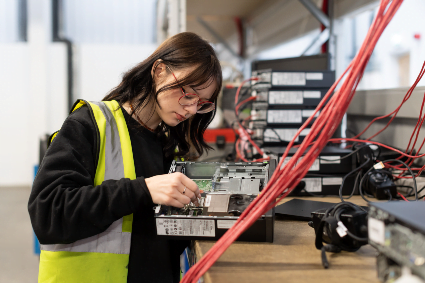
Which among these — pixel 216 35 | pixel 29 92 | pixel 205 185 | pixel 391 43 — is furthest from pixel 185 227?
pixel 29 92

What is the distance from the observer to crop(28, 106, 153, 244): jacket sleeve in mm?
670

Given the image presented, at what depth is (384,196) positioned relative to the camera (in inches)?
40.2

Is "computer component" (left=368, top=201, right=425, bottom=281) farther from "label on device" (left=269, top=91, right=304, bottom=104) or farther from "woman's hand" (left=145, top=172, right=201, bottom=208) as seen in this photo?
"label on device" (left=269, top=91, right=304, bottom=104)

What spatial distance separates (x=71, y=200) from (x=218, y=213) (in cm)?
30

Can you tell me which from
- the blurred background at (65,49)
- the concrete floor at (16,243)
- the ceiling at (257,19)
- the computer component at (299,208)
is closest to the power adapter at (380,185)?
the computer component at (299,208)

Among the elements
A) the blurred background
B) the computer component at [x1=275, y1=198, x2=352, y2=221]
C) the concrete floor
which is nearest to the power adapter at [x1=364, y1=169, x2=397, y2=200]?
the computer component at [x1=275, y1=198, x2=352, y2=221]

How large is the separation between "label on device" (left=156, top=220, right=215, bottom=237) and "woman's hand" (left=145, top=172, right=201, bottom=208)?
0.03m

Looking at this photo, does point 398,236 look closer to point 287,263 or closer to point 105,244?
point 287,263

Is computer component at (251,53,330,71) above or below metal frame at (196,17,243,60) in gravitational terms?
below

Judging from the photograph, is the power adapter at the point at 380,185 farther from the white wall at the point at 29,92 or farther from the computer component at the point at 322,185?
the white wall at the point at 29,92

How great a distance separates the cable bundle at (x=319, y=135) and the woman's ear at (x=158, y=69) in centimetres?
51

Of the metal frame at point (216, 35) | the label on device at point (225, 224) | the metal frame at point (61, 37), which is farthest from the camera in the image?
the metal frame at point (61, 37)

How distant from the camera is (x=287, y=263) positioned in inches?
22.7

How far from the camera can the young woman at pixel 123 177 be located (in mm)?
678
